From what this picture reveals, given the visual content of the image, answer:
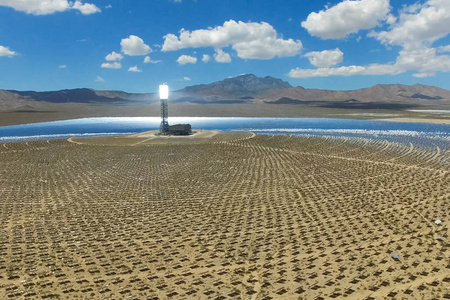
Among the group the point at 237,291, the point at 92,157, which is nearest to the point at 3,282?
the point at 237,291

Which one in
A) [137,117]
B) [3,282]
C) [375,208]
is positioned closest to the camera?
[3,282]

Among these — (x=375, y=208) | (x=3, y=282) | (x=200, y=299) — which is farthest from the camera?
(x=375, y=208)

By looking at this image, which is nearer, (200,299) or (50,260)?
(200,299)

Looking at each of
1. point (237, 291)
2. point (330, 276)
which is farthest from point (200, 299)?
point (330, 276)

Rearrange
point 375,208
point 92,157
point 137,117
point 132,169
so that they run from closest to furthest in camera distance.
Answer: point 375,208 → point 132,169 → point 92,157 → point 137,117

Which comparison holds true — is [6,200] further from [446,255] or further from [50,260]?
[446,255]

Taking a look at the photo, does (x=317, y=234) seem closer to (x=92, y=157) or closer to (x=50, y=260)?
Answer: (x=50, y=260)
